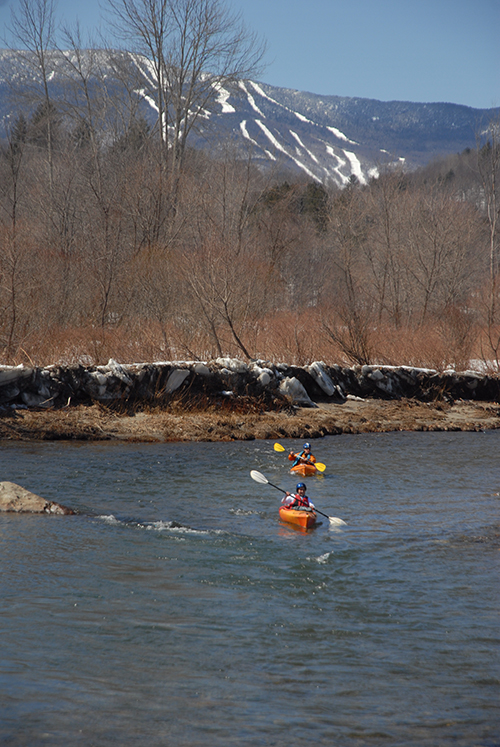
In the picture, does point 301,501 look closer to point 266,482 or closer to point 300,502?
point 300,502

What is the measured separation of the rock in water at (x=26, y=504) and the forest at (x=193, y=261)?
7.18 metres

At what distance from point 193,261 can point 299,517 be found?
1202cm

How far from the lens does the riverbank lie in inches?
496

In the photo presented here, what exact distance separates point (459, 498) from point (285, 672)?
5.84m

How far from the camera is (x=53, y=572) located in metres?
5.80

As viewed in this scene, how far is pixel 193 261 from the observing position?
1848 centimetres

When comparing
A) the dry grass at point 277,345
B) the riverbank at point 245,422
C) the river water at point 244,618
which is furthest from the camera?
the dry grass at point 277,345

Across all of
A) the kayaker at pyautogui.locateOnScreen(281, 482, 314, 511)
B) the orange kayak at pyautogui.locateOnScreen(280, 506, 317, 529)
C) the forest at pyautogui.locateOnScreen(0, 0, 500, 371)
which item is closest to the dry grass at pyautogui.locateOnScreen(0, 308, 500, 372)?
the forest at pyautogui.locateOnScreen(0, 0, 500, 371)

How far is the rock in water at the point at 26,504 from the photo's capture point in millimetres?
7812

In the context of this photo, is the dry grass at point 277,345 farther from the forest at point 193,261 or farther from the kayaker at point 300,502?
the kayaker at point 300,502

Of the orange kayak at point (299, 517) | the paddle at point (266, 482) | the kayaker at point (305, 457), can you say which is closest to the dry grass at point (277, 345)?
the kayaker at point (305, 457)

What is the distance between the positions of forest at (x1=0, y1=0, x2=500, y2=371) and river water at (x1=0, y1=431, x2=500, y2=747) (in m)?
8.64

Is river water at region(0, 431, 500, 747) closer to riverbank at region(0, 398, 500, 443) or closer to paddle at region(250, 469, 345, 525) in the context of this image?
paddle at region(250, 469, 345, 525)

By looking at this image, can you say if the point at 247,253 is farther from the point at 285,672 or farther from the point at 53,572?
the point at 285,672
